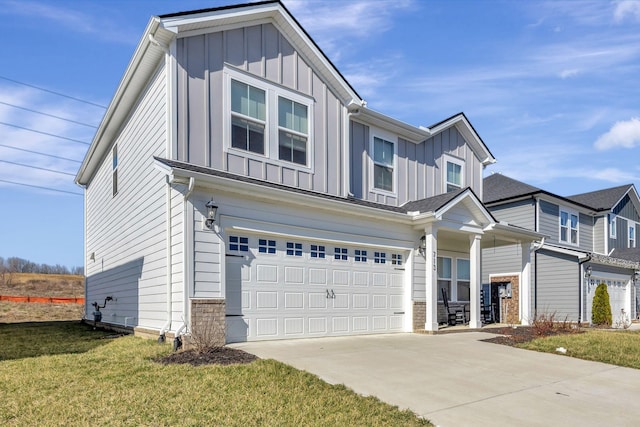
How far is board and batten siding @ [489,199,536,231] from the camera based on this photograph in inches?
823

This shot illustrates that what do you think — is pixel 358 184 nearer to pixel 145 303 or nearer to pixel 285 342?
pixel 285 342

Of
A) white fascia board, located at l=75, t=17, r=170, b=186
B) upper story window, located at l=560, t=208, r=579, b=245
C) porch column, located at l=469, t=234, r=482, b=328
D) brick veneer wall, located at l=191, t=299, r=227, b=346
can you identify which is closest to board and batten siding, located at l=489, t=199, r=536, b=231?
upper story window, located at l=560, t=208, r=579, b=245

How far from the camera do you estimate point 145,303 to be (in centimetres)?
1039

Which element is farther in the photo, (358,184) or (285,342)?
(358,184)

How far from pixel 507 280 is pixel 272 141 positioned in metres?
14.4

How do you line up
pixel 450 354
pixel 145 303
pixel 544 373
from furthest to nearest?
pixel 145 303
pixel 450 354
pixel 544 373

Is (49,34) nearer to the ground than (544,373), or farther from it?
farther from it

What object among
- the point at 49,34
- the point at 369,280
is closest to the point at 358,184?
the point at 369,280

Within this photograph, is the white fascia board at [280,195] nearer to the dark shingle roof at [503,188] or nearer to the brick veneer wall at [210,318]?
the brick veneer wall at [210,318]

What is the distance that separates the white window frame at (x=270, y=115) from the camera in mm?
9758

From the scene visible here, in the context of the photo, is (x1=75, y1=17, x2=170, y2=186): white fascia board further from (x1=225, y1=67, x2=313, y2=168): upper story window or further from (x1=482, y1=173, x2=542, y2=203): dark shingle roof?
(x1=482, y1=173, x2=542, y2=203): dark shingle roof

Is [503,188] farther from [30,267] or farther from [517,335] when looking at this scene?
[30,267]

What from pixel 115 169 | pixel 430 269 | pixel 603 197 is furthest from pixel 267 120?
pixel 603 197

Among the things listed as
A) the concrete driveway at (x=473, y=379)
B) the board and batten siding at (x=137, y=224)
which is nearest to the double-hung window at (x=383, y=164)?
the concrete driveway at (x=473, y=379)
